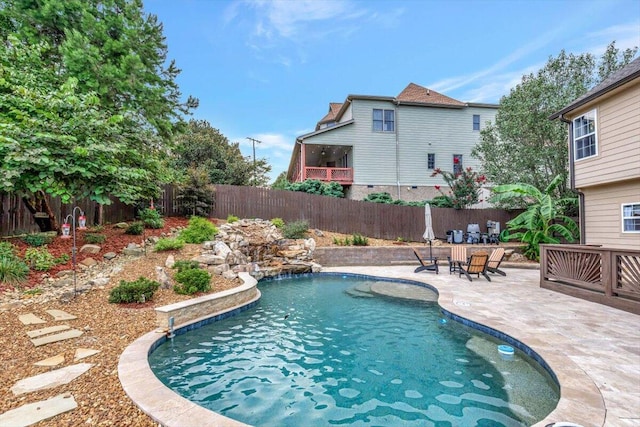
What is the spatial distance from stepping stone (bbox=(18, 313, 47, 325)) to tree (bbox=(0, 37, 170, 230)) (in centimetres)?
225

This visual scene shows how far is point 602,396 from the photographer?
9.79ft

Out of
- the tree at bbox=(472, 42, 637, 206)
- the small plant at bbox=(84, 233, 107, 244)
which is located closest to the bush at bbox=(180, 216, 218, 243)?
the small plant at bbox=(84, 233, 107, 244)

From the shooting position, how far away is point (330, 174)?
20.4m

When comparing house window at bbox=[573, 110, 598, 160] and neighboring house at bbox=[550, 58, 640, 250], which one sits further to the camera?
house window at bbox=[573, 110, 598, 160]

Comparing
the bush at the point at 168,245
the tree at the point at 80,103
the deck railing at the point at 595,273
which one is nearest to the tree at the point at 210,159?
the tree at the point at 80,103

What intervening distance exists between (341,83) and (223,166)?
1184 centimetres

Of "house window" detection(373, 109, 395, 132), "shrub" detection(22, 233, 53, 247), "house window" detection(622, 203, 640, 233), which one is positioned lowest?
"shrub" detection(22, 233, 53, 247)

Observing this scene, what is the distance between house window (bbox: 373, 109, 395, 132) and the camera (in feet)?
68.9

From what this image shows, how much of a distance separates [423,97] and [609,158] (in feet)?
48.9

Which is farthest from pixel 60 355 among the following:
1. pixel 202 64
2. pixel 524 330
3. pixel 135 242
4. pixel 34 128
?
pixel 202 64

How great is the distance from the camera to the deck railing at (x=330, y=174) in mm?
20472

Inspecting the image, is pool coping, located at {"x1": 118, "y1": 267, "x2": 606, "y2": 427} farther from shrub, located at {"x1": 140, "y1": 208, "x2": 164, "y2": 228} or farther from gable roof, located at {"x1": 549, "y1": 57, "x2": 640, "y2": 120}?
gable roof, located at {"x1": 549, "y1": 57, "x2": 640, "y2": 120}

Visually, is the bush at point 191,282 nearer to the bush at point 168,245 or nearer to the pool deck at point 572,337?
the bush at point 168,245

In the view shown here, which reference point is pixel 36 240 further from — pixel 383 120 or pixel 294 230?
pixel 383 120
